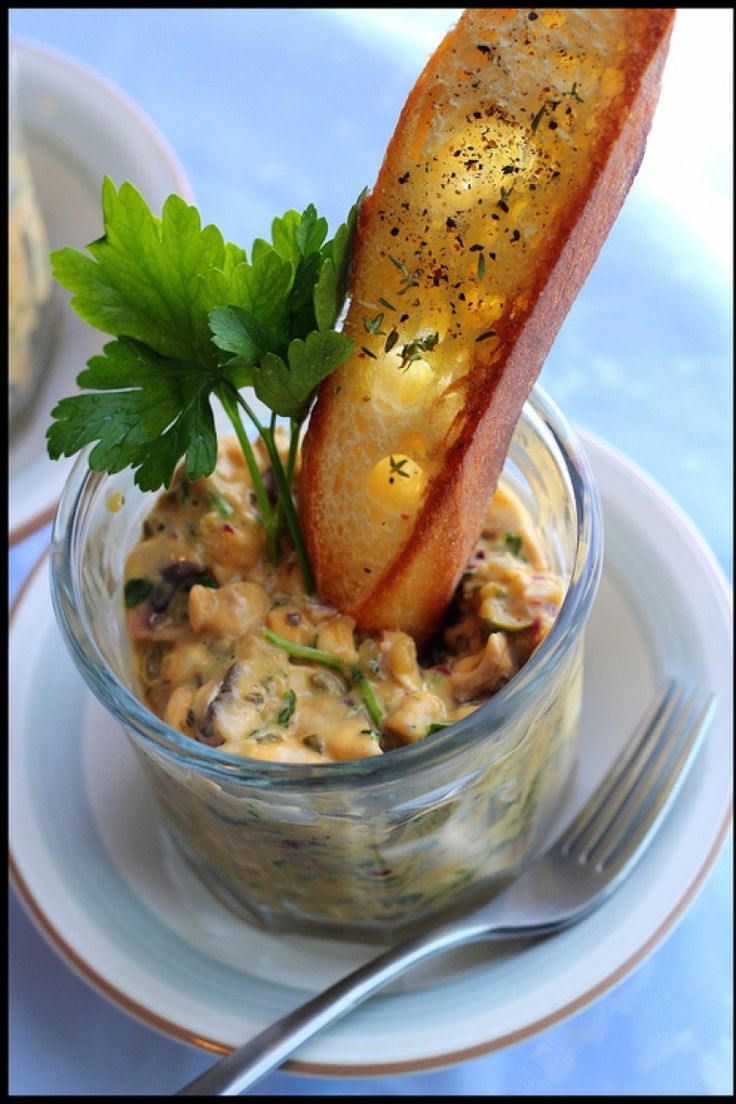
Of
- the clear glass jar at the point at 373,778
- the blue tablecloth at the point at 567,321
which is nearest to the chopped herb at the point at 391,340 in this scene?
the clear glass jar at the point at 373,778

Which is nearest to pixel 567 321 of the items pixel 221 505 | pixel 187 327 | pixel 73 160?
pixel 73 160

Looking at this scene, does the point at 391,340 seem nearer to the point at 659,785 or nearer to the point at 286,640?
the point at 286,640

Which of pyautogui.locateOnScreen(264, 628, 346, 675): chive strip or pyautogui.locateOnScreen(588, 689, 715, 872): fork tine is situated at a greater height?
pyautogui.locateOnScreen(588, 689, 715, 872): fork tine

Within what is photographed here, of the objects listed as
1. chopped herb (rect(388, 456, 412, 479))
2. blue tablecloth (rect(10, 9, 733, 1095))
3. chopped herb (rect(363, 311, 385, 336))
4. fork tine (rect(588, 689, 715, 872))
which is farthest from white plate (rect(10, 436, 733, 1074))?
chopped herb (rect(363, 311, 385, 336))

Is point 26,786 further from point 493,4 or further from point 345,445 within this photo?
point 493,4

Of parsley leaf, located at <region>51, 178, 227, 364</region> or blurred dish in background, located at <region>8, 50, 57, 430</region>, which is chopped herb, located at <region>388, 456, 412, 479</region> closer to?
parsley leaf, located at <region>51, 178, 227, 364</region>
